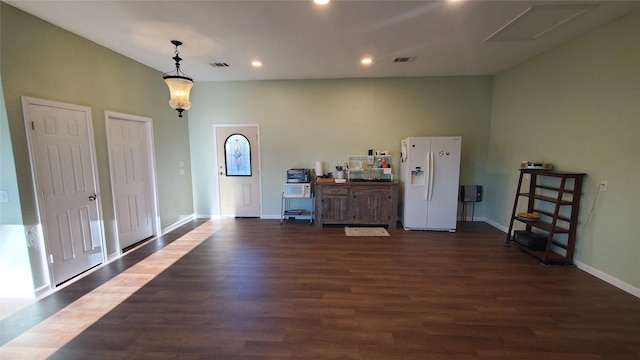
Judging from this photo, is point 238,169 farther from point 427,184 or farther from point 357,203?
point 427,184

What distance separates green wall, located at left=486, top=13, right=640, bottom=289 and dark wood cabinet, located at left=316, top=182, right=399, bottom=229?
2344 mm

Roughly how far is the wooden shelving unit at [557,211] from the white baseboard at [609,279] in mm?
114

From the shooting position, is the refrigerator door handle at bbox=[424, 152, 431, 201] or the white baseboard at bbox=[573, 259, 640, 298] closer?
the white baseboard at bbox=[573, 259, 640, 298]

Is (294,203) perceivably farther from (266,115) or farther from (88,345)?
(88,345)

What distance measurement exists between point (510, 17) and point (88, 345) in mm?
4989

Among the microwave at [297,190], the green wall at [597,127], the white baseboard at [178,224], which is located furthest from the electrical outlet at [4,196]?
the green wall at [597,127]

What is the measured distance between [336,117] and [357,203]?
185cm

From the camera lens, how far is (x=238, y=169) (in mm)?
5496

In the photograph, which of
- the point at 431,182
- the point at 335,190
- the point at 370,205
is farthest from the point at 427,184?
the point at 335,190

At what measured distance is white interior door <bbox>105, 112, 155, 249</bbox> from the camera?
3613mm

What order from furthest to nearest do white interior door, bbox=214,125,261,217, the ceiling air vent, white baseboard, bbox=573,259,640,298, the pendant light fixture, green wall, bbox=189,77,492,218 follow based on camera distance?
white interior door, bbox=214,125,261,217, green wall, bbox=189,77,492,218, the ceiling air vent, the pendant light fixture, white baseboard, bbox=573,259,640,298

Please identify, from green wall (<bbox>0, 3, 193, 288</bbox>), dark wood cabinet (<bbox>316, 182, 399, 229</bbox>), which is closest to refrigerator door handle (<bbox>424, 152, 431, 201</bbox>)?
dark wood cabinet (<bbox>316, 182, 399, 229</bbox>)

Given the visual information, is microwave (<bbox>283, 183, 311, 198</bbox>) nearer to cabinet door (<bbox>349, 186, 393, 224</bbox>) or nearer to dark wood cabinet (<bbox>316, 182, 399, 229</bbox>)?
dark wood cabinet (<bbox>316, 182, 399, 229</bbox>)

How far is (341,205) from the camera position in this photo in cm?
486
